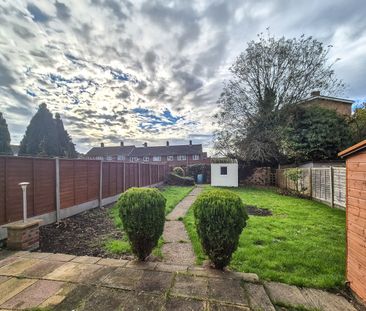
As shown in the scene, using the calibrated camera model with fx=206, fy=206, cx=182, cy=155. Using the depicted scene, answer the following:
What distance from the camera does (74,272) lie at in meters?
3.19

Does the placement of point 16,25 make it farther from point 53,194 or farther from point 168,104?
point 168,104

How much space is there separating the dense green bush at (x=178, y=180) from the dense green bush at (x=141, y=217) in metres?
17.6

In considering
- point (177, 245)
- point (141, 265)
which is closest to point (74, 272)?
point (141, 265)

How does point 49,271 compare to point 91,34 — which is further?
point 91,34

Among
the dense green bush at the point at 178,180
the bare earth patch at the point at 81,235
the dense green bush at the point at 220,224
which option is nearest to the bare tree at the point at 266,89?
the dense green bush at the point at 178,180

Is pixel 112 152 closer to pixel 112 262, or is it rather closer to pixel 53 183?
pixel 53 183

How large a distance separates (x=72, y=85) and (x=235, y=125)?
1498cm

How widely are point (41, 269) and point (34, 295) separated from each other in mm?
822

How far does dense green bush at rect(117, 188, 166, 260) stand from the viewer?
135 inches

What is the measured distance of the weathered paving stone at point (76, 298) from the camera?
2.32 metres

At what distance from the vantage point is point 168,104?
53.6 ft

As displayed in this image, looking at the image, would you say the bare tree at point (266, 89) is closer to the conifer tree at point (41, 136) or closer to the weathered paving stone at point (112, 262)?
the weathered paving stone at point (112, 262)

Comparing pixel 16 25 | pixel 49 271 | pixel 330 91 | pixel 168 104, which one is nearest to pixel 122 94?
pixel 168 104

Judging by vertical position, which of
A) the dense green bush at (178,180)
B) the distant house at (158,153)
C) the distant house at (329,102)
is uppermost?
the distant house at (329,102)
